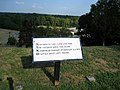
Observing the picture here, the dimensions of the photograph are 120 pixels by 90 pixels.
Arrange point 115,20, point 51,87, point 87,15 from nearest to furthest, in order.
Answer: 1. point 51,87
2. point 115,20
3. point 87,15

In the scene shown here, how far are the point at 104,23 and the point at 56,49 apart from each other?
3442 centimetres

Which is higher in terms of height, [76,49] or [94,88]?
[76,49]

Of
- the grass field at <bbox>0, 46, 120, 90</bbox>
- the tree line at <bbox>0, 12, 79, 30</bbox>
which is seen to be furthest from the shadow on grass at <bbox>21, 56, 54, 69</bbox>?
the tree line at <bbox>0, 12, 79, 30</bbox>

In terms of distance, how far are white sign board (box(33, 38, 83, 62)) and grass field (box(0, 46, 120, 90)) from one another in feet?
2.60

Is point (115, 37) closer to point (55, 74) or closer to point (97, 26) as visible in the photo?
point (97, 26)

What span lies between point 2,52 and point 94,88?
355 centimetres

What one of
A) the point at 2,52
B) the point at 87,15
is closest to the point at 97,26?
the point at 87,15

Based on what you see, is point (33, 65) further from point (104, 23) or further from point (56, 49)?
point (104, 23)

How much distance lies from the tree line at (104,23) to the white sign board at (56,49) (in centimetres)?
3321

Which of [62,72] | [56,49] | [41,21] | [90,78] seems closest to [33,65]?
[62,72]

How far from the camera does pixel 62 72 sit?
7.53 metres

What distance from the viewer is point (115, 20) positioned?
3916 centimetres

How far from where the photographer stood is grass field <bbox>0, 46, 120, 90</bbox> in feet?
22.4

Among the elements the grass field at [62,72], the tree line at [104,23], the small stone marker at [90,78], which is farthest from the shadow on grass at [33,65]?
the tree line at [104,23]
